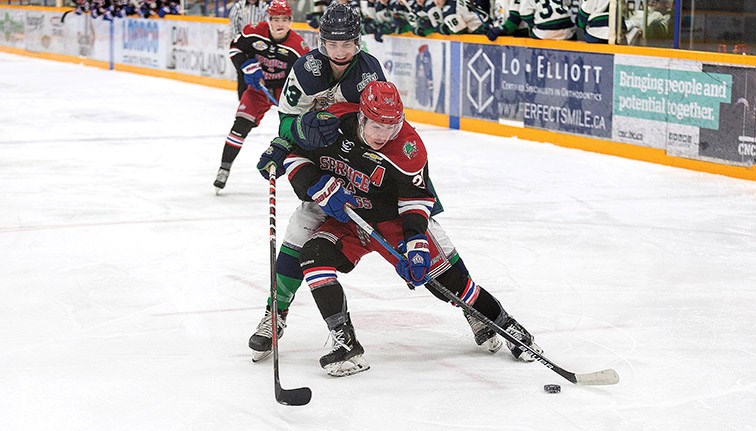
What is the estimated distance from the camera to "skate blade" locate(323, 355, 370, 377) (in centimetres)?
362

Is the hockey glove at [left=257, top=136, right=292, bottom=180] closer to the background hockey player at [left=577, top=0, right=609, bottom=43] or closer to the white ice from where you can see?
the white ice

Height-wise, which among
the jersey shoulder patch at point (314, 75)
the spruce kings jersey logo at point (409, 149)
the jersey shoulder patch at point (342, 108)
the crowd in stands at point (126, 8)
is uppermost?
the crowd in stands at point (126, 8)

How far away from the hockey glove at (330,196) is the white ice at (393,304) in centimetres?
50

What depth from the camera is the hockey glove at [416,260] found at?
3.52m

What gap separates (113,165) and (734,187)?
167 inches

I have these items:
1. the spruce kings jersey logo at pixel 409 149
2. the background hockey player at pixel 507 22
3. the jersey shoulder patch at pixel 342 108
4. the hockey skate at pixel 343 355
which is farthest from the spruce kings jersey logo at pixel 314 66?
the background hockey player at pixel 507 22

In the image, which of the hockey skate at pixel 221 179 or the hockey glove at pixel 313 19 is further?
the hockey glove at pixel 313 19

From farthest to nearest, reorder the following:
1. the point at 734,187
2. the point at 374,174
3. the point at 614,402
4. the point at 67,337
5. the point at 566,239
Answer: the point at 734,187 → the point at 566,239 → the point at 67,337 → the point at 374,174 → the point at 614,402

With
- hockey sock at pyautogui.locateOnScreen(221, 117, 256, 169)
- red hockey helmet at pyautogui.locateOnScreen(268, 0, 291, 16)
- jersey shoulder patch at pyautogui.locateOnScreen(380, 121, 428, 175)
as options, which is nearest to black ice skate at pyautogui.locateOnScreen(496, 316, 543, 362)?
jersey shoulder patch at pyautogui.locateOnScreen(380, 121, 428, 175)

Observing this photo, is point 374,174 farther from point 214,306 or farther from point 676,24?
point 676,24

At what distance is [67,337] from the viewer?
13.4ft

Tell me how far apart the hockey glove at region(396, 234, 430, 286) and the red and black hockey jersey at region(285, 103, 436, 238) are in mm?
34

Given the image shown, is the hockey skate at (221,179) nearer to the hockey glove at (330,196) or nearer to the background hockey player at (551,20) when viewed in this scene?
the background hockey player at (551,20)

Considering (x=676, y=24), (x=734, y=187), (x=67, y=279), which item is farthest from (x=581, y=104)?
(x=67, y=279)
